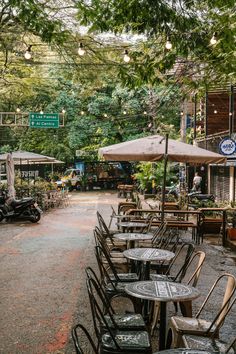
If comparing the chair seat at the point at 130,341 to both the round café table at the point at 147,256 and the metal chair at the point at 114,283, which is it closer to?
the metal chair at the point at 114,283

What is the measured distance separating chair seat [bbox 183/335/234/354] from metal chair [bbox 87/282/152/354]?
1.14 ft

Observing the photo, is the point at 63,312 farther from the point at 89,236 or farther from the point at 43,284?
the point at 89,236

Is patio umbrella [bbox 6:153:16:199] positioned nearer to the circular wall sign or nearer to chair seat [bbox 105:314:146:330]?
the circular wall sign

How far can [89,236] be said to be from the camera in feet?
38.3

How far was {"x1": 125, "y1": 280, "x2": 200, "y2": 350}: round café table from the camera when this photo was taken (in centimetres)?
350

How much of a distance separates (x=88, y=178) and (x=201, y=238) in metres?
24.3

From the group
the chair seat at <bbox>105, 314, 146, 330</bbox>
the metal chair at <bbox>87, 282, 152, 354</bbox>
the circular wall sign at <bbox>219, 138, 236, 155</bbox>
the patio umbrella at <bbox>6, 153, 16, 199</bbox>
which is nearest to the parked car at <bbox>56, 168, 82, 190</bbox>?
the patio umbrella at <bbox>6, 153, 16, 199</bbox>

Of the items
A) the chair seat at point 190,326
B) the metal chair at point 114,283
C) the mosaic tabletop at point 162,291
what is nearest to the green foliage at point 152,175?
the metal chair at point 114,283

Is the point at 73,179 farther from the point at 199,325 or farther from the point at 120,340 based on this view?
the point at 120,340

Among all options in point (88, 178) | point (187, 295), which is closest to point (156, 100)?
point (88, 178)

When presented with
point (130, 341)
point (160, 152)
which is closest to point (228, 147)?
point (160, 152)

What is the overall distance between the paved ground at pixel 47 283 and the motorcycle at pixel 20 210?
1.46 m

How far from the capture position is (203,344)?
3.26 metres

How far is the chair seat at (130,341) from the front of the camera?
3080 mm
